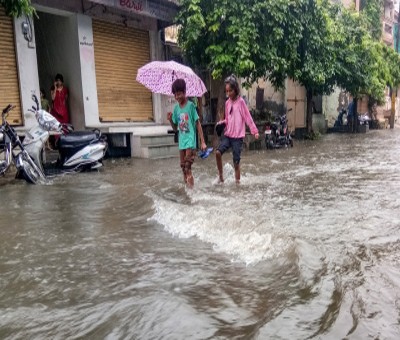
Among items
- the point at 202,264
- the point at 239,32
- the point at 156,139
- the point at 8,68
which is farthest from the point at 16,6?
the point at 202,264

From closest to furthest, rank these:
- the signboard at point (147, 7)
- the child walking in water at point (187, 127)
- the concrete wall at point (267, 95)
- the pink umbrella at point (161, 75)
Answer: the child walking in water at point (187, 127), the pink umbrella at point (161, 75), the signboard at point (147, 7), the concrete wall at point (267, 95)

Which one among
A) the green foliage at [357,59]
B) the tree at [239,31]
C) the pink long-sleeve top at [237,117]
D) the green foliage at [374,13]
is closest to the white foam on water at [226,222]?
the pink long-sleeve top at [237,117]

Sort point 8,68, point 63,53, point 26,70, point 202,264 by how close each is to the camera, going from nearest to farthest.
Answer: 1. point 202,264
2. point 8,68
3. point 26,70
4. point 63,53

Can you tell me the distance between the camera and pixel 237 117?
20.7ft

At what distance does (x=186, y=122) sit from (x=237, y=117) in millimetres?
951

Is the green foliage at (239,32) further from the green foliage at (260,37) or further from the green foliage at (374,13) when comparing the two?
the green foliage at (374,13)

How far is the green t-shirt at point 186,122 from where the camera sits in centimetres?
580

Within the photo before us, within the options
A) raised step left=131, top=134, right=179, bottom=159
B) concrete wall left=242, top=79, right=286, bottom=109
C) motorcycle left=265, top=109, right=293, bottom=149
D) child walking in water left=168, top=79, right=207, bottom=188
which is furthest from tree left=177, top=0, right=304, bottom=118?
concrete wall left=242, top=79, right=286, bottom=109

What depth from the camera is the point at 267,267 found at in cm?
276

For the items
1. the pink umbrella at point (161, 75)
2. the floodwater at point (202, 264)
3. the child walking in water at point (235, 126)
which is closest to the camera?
the floodwater at point (202, 264)

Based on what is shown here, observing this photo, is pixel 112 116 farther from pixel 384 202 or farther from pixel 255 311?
pixel 255 311

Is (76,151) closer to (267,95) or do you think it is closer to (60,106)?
(60,106)

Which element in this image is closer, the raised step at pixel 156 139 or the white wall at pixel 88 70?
the white wall at pixel 88 70

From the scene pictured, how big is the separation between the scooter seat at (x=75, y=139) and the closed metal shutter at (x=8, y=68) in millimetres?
2109
